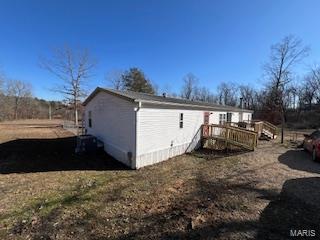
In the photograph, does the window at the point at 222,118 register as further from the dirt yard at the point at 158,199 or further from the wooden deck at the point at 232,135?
the dirt yard at the point at 158,199

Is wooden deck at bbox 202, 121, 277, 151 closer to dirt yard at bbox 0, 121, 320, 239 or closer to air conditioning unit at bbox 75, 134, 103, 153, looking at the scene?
dirt yard at bbox 0, 121, 320, 239

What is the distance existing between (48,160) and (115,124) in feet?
11.3

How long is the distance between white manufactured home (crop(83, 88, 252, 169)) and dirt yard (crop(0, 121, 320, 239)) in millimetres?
774

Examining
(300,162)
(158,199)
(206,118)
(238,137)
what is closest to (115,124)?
(158,199)

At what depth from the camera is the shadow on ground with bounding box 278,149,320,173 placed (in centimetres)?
898

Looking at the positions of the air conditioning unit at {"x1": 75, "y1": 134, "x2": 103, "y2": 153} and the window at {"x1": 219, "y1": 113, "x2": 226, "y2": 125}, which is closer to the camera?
the air conditioning unit at {"x1": 75, "y1": 134, "x2": 103, "y2": 153}

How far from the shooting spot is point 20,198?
19.2 feet

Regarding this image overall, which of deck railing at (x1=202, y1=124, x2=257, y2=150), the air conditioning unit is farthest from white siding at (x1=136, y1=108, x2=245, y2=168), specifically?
the air conditioning unit

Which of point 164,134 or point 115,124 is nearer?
point 164,134

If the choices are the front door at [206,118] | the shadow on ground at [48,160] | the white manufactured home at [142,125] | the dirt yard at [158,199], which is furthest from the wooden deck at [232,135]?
the shadow on ground at [48,160]

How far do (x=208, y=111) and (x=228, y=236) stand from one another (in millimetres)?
10792

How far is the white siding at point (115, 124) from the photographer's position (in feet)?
30.3

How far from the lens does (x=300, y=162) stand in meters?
10.1

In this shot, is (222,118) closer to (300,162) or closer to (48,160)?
(300,162)
